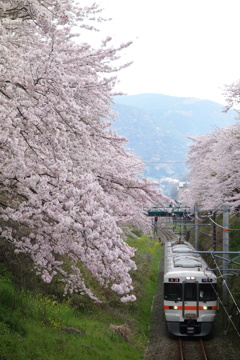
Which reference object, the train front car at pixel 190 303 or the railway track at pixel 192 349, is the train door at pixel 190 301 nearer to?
the train front car at pixel 190 303

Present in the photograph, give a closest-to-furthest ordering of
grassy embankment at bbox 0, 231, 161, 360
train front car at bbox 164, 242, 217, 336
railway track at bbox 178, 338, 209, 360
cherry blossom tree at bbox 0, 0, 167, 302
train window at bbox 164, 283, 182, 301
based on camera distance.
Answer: cherry blossom tree at bbox 0, 0, 167, 302
grassy embankment at bbox 0, 231, 161, 360
railway track at bbox 178, 338, 209, 360
train front car at bbox 164, 242, 217, 336
train window at bbox 164, 283, 182, 301

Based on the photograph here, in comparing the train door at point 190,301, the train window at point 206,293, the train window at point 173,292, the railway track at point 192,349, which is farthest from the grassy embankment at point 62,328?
the train window at point 206,293

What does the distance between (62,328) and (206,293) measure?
6326 mm

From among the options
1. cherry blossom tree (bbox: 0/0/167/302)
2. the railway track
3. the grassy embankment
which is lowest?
the railway track

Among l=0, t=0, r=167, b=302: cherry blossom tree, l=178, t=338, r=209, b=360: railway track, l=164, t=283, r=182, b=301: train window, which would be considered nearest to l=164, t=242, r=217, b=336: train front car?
l=164, t=283, r=182, b=301: train window

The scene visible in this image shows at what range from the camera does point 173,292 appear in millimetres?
15336

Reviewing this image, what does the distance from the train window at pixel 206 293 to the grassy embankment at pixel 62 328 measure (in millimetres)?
2647

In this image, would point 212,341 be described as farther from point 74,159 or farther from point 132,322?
point 74,159

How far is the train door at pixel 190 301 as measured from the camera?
49.5 feet

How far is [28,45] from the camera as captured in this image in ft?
26.1

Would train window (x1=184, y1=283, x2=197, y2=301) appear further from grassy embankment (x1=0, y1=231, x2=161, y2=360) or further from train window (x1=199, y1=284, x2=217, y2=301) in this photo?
grassy embankment (x1=0, y1=231, x2=161, y2=360)

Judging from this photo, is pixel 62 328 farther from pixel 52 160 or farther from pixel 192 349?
pixel 52 160

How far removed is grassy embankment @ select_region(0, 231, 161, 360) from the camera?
8.89 meters

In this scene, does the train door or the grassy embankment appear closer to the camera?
the grassy embankment
